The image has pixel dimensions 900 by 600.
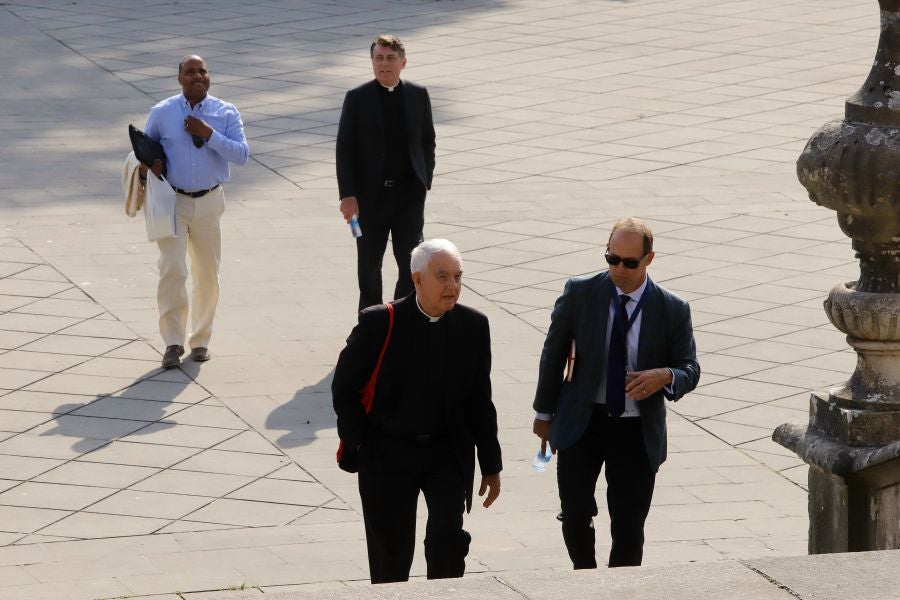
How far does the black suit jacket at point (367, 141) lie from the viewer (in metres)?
9.66

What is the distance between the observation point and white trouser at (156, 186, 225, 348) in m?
9.52

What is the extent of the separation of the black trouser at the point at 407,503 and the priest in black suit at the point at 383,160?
3.73m

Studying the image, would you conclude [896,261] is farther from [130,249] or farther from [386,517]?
[130,249]

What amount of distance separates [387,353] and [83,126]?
10.8m

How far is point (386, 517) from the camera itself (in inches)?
238

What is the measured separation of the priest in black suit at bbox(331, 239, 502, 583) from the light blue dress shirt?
12.1ft

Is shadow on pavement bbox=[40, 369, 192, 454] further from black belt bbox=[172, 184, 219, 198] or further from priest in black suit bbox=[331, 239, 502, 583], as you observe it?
priest in black suit bbox=[331, 239, 502, 583]

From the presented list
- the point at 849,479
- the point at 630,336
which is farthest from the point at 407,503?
the point at 849,479

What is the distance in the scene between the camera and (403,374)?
5.98 meters

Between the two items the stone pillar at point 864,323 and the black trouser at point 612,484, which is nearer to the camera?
the stone pillar at point 864,323

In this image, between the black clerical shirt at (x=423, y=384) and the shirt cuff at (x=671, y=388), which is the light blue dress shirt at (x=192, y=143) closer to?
the black clerical shirt at (x=423, y=384)

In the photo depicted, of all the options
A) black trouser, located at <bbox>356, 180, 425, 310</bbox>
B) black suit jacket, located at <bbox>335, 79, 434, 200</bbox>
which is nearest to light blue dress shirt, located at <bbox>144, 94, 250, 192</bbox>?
Answer: black suit jacket, located at <bbox>335, 79, 434, 200</bbox>

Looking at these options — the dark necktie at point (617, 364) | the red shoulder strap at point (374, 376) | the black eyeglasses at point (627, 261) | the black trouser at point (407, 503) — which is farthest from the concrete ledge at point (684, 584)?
the black eyeglasses at point (627, 261)

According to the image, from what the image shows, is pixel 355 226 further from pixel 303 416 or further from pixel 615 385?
pixel 615 385
